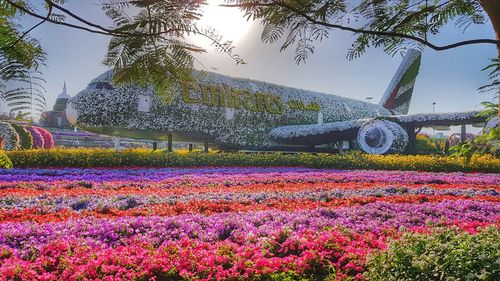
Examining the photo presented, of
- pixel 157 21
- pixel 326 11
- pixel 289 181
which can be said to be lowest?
pixel 289 181

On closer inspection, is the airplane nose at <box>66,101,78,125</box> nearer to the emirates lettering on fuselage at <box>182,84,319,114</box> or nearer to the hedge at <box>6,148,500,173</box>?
the hedge at <box>6,148,500,173</box>

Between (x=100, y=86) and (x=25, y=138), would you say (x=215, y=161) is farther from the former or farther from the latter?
(x=25, y=138)

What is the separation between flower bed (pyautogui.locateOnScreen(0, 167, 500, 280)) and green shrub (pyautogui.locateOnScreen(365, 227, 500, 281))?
0.01 meters

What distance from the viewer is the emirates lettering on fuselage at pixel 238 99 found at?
71.8 ft

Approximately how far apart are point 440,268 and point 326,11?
230 cm

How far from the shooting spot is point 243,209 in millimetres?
7957

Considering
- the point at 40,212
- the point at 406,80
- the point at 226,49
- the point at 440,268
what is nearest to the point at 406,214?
the point at 440,268


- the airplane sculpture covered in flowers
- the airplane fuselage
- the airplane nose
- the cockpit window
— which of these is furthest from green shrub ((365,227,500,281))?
the airplane nose

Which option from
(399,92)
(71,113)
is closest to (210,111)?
(71,113)

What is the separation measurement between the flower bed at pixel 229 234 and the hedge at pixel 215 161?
6.66 m

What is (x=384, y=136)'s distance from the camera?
2319 cm

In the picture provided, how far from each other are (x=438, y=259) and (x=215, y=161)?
54.3 ft

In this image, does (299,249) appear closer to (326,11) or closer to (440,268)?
A: (440,268)

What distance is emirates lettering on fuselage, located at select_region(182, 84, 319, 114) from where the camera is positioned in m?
21.9
